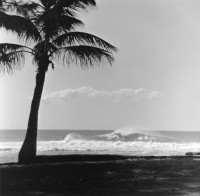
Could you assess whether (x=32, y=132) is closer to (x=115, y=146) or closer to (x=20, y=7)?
(x=20, y=7)

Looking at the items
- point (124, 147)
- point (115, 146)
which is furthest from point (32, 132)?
point (115, 146)

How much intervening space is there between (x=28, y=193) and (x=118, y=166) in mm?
3181

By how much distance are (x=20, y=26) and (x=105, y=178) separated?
486 cm

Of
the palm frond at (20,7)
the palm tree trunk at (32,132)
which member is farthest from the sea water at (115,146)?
the palm frond at (20,7)

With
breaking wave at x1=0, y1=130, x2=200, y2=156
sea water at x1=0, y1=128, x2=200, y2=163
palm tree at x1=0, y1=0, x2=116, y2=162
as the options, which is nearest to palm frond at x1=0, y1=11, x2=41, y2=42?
palm tree at x1=0, y1=0, x2=116, y2=162

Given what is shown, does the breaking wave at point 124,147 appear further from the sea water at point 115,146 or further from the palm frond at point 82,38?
the palm frond at point 82,38

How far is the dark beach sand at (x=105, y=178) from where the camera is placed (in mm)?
6281

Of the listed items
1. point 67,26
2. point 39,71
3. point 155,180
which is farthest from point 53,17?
point 155,180

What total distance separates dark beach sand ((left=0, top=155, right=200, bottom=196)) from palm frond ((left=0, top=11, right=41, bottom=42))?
11.1ft

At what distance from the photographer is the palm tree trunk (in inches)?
418

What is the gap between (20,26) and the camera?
10156mm

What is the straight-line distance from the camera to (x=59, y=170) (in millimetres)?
8266

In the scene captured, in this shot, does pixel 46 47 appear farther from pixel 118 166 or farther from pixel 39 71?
pixel 118 166

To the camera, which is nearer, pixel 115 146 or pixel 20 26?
pixel 20 26
